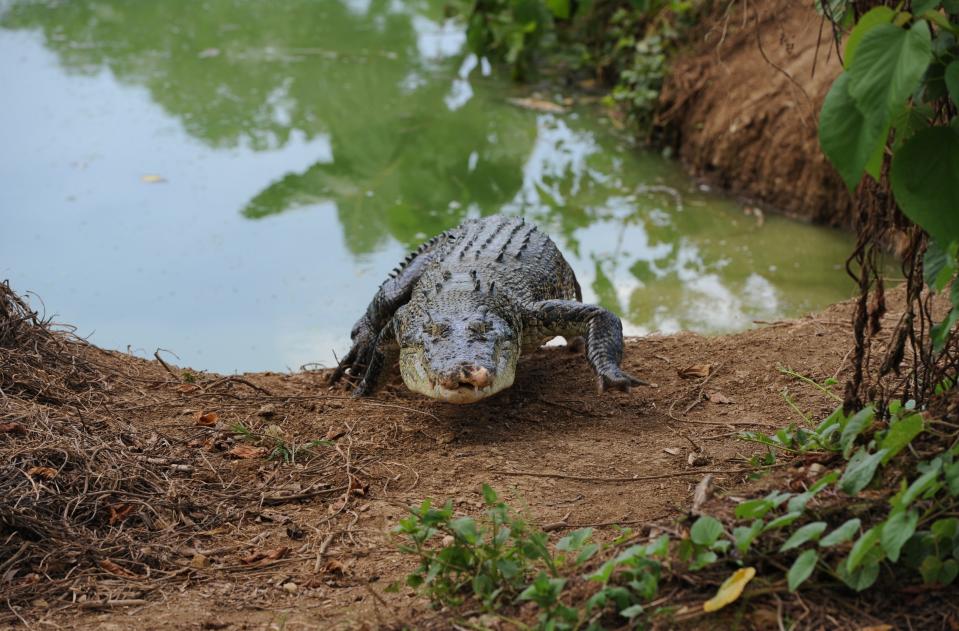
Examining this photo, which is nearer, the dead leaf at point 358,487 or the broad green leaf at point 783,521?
the broad green leaf at point 783,521

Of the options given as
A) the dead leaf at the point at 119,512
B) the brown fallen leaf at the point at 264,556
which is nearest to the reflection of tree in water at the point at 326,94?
the dead leaf at the point at 119,512

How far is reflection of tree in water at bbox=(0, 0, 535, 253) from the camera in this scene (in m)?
8.44

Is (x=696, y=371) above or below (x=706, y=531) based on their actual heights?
below

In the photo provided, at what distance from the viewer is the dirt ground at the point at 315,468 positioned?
10.3 ft

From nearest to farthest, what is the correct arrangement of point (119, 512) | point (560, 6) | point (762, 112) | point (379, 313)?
point (119, 512)
point (379, 313)
point (762, 112)
point (560, 6)

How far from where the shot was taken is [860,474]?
2.68 metres

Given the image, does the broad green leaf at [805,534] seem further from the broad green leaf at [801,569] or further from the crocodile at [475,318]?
the crocodile at [475,318]

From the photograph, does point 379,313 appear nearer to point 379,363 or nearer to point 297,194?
point 379,363

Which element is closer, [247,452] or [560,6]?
[247,452]

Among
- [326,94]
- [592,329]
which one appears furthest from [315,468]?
[326,94]

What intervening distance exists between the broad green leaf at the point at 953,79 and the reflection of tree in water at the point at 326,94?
17.7ft

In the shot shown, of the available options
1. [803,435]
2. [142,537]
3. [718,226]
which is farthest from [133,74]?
[803,435]

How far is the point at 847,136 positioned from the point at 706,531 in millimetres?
1022

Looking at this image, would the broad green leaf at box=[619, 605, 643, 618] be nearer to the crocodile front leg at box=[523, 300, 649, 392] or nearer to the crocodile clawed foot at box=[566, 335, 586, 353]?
the crocodile front leg at box=[523, 300, 649, 392]
